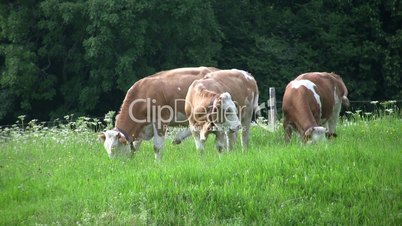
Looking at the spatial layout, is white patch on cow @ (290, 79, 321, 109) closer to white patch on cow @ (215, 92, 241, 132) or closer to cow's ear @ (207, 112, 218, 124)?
white patch on cow @ (215, 92, 241, 132)

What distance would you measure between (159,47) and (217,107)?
16.7m

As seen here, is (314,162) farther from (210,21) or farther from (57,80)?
(57,80)

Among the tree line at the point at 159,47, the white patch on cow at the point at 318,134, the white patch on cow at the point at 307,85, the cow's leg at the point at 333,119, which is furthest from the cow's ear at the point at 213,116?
the tree line at the point at 159,47

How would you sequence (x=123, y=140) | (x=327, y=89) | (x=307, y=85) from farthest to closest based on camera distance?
(x=327, y=89), (x=307, y=85), (x=123, y=140)

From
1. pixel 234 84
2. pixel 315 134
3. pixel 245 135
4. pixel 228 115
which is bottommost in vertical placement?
pixel 245 135

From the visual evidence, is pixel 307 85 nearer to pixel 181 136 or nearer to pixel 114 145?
pixel 181 136

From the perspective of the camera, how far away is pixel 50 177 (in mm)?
10094

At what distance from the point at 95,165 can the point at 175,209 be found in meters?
3.30

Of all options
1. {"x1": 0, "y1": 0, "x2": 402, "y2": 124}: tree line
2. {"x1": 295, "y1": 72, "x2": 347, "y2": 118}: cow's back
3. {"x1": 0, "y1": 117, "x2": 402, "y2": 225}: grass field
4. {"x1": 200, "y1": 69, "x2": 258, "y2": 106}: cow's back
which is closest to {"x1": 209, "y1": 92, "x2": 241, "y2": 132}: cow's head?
{"x1": 0, "y1": 117, "x2": 402, "y2": 225}: grass field

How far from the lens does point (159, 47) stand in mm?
26469

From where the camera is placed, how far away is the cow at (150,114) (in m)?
11.3

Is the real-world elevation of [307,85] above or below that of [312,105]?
above

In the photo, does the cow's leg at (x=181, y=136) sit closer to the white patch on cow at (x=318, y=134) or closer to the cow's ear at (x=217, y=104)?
the cow's ear at (x=217, y=104)

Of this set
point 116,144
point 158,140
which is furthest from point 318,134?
point 116,144
